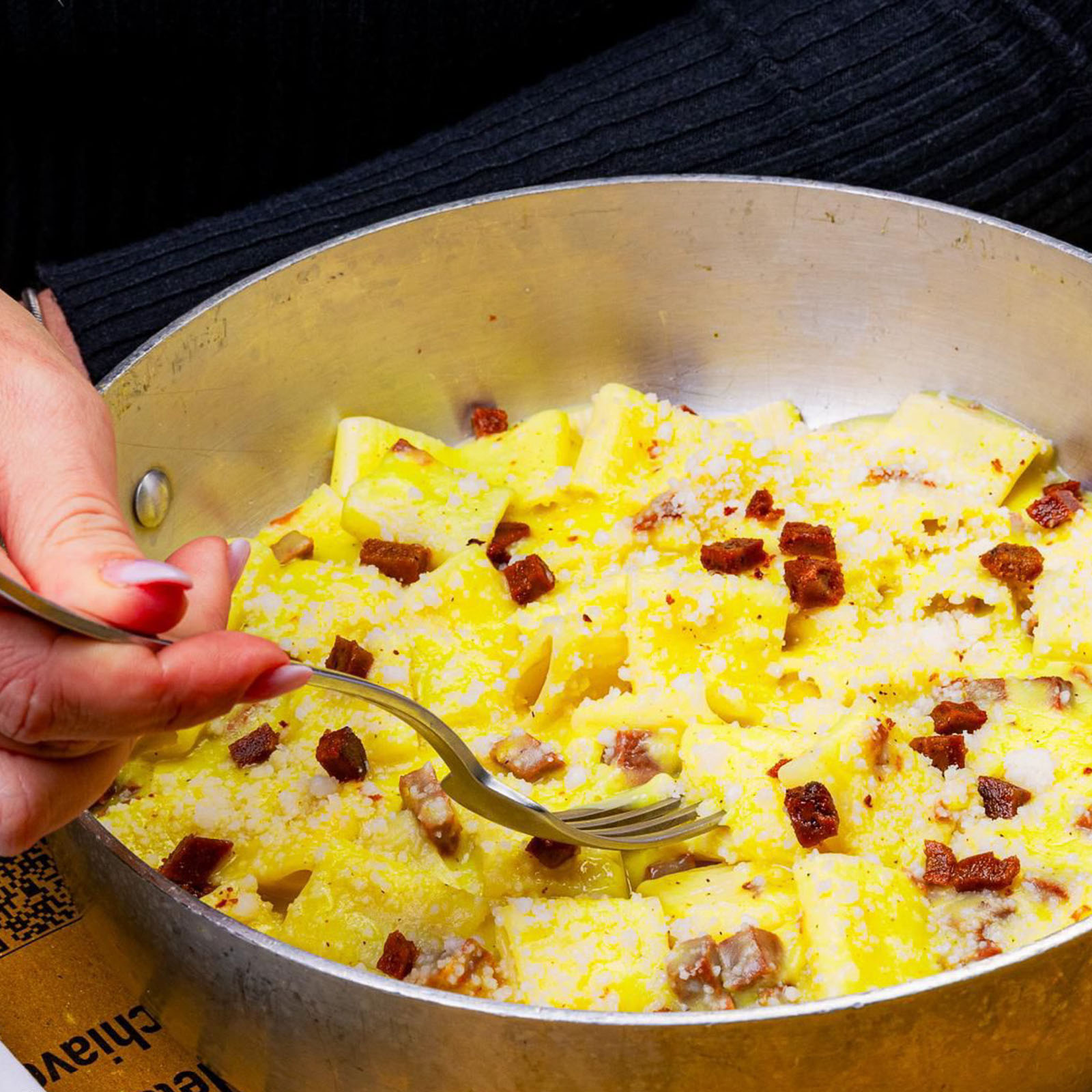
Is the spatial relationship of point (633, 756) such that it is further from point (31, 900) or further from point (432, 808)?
point (31, 900)

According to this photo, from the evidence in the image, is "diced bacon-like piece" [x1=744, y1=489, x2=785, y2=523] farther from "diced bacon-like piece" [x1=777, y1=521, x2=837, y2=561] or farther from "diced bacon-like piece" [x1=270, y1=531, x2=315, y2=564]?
"diced bacon-like piece" [x1=270, y1=531, x2=315, y2=564]

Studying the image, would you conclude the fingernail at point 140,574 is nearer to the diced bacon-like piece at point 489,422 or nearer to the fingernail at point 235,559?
the fingernail at point 235,559

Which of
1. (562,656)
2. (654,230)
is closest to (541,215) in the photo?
(654,230)

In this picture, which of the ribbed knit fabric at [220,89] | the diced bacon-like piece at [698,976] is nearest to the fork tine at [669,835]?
the diced bacon-like piece at [698,976]

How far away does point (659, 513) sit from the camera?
1829 millimetres

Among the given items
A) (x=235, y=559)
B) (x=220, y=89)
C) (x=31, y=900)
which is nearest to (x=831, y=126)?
(x=220, y=89)

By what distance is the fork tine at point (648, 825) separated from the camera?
54.4 inches

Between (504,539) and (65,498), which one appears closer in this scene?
(65,498)

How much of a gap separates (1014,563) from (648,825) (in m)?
0.64

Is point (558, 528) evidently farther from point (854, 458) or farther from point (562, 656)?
point (854, 458)

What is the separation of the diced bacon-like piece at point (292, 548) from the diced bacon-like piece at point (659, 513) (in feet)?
1.50

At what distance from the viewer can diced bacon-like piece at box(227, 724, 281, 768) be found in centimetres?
154

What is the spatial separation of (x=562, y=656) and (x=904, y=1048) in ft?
2.27

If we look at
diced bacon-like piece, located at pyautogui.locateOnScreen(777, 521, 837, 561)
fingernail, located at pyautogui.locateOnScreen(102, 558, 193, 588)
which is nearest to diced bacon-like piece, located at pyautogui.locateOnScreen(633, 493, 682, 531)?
diced bacon-like piece, located at pyautogui.locateOnScreen(777, 521, 837, 561)
